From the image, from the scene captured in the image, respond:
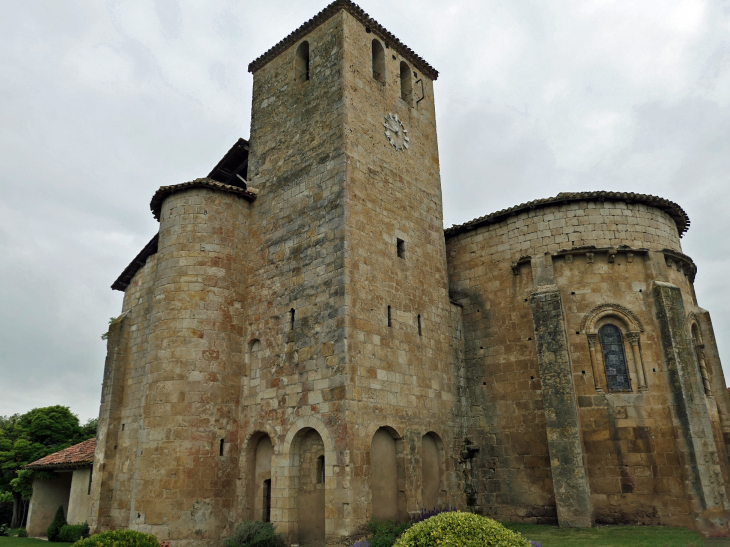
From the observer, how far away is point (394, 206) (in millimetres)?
17281

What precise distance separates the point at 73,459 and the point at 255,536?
12.5m

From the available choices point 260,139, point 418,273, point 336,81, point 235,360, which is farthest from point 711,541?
point 260,139

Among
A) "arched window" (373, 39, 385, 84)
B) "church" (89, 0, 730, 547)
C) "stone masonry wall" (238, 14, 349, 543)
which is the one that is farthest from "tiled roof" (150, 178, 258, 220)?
"arched window" (373, 39, 385, 84)

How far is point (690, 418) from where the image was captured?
1423cm

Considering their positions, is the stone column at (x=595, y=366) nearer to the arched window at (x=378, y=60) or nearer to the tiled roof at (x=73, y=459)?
the arched window at (x=378, y=60)

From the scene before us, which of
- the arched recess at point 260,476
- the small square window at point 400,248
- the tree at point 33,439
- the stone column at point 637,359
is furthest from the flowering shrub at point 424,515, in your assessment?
the tree at point 33,439

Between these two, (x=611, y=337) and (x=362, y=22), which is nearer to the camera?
(x=611, y=337)

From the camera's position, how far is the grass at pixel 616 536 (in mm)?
12156

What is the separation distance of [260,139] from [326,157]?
3.92 m

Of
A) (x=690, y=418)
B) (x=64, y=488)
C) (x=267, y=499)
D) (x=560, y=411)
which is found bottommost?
(x=267, y=499)

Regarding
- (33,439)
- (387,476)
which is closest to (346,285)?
(387,476)

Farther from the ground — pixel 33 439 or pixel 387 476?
pixel 33 439

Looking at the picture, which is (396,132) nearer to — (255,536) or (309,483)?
(309,483)

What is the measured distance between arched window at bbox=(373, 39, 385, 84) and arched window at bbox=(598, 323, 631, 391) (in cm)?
1117
